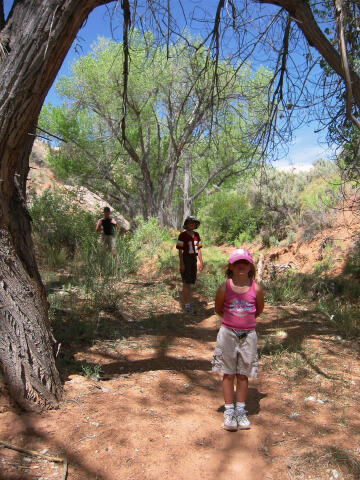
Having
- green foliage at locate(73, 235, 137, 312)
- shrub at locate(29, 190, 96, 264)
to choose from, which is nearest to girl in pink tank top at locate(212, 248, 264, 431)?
green foliage at locate(73, 235, 137, 312)

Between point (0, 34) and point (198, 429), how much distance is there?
2.95m

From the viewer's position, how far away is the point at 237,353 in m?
2.93

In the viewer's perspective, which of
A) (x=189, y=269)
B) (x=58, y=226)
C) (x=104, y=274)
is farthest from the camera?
(x=58, y=226)

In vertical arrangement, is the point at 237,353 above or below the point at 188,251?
below

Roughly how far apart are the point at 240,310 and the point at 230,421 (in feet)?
2.59

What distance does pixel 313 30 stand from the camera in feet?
11.5

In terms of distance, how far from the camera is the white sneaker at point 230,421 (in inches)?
108

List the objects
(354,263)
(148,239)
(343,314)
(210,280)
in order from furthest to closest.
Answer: (148,239) → (354,263) → (210,280) → (343,314)

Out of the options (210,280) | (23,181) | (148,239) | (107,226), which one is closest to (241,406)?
(23,181)

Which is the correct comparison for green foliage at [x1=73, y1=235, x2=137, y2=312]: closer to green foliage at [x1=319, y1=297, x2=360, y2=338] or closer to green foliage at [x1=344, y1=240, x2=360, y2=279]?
green foliage at [x1=319, y1=297, x2=360, y2=338]

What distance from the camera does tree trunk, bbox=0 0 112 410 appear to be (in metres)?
2.43

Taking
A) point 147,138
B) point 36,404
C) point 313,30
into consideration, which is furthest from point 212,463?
point 147,138

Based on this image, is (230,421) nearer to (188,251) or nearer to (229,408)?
(229,408)

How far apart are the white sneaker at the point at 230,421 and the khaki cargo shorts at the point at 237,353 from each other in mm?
272
